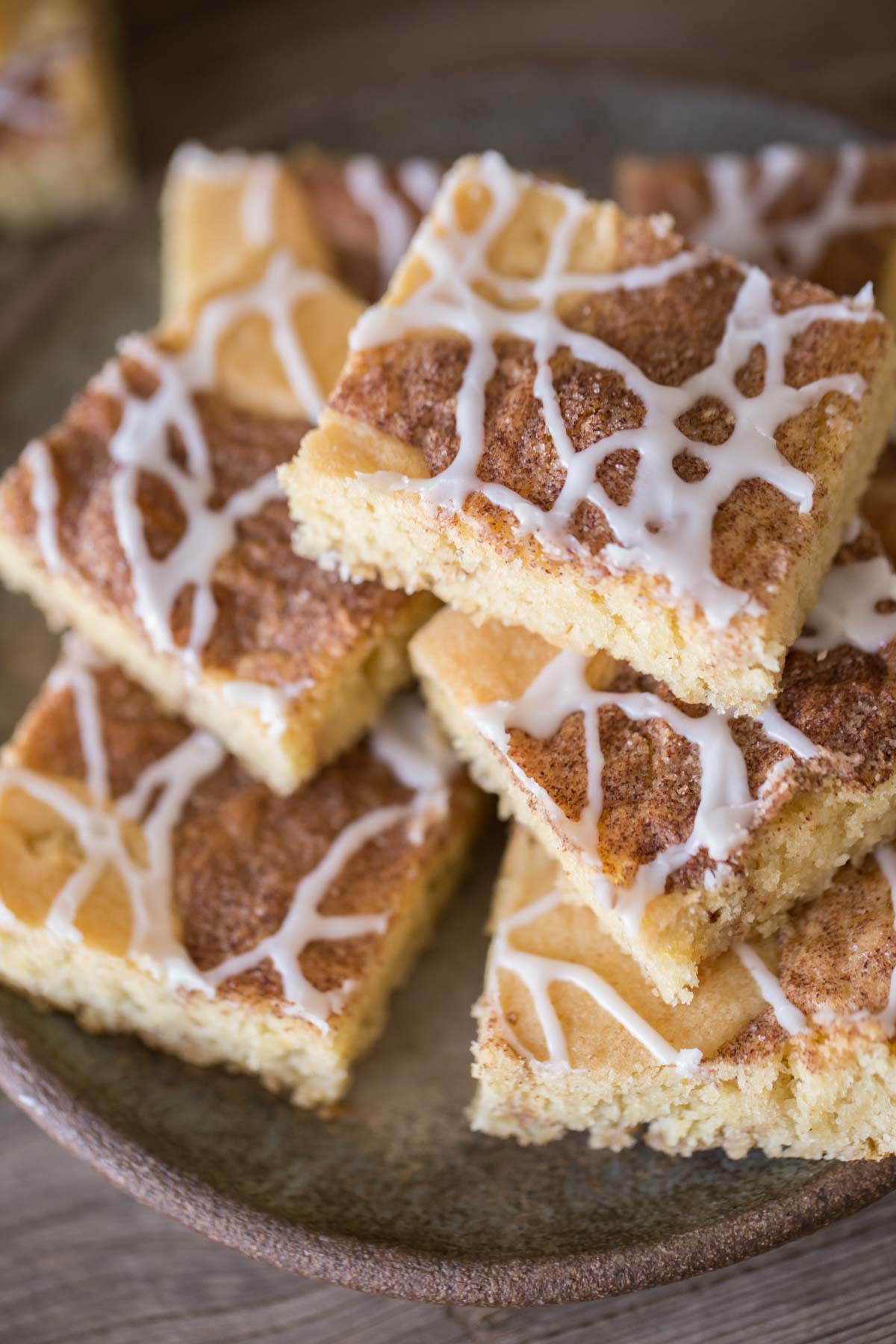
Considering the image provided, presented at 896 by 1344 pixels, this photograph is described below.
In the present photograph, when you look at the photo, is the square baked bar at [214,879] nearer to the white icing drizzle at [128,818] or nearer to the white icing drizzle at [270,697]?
the white icing drizzle at [128,818]

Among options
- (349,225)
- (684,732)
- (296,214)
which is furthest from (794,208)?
(684,732)

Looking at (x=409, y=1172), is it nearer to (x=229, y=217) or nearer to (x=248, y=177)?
(x=229, y=217)

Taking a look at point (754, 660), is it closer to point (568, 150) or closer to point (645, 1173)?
point (645, 1173)

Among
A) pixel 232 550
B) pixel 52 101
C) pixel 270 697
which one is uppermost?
pixel 52 101

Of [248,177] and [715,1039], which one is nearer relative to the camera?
[715,1039]

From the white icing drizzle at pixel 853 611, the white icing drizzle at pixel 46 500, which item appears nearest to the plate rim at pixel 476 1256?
the white icing drizzle at pixel 853 611

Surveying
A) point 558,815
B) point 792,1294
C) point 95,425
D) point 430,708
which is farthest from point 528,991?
point 95,425
